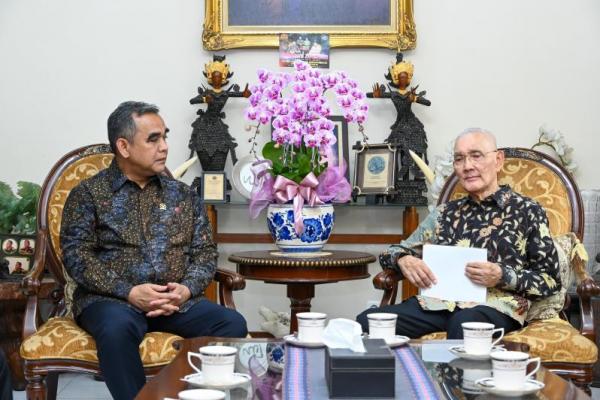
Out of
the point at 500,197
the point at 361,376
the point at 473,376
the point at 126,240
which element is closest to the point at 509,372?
the point at 473,376

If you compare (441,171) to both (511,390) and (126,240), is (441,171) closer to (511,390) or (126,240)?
(126,240)

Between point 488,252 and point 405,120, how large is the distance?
1679 mm

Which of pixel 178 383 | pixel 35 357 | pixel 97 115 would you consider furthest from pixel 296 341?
pixel 97 115

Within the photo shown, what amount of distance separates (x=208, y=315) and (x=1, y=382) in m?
0.82

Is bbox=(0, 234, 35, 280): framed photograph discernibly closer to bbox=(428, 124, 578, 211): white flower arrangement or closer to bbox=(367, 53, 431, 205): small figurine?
bbox=(367, 53, 431, 205): small figurine

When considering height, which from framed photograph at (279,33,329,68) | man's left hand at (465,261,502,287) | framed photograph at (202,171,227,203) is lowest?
man's left hand at (465,261,502,287)

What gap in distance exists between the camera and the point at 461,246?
3246mm

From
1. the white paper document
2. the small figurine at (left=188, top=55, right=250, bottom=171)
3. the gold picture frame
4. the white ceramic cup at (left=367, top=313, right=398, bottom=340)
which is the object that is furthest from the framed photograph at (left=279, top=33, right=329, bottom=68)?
the white ceramic cup at (left=367, top=313, right=398, bottom=340)

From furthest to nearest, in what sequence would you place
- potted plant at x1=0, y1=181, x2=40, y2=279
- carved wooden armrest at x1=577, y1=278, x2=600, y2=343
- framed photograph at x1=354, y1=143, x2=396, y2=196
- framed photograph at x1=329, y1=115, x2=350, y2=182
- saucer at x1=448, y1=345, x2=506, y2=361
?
framed photograph at x1=329, y1=115, x2=350, y2=182
framed photograph at x1=354, y1=143, x2=396, y2=196
potted plant at x1=0, y1=181, x2=40, y2=279
carved wooden armrest at x1=577, y1=278, x2=600, y2=343
saucer at x1=448, y1=345, x2=506, y2=361

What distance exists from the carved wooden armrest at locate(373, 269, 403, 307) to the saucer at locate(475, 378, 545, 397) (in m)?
1.31

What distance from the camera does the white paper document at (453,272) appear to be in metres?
3.07

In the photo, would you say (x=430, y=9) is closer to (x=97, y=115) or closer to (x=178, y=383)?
(x=97, y=115)

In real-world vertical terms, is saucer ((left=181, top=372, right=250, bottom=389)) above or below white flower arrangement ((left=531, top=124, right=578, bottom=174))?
below

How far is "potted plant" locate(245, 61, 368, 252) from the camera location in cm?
368
